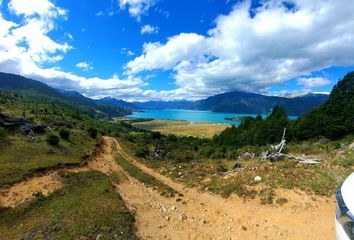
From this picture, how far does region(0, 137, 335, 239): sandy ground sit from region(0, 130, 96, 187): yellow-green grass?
3.05 meters

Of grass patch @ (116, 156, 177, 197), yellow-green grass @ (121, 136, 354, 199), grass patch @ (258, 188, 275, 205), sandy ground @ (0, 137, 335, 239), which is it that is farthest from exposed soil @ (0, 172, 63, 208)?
grass patch @ (258, 188, 275, 205)

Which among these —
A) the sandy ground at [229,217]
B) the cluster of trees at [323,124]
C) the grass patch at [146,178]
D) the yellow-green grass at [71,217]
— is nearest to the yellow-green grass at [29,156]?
the sandy ground at [229,217]

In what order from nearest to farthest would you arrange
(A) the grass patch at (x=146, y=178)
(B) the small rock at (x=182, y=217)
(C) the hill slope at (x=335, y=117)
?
1. (B) the small rock at (x=182, y=217)
2. (A) the grass patch at (x=146, y=178)
3. (C) the hill slope at (x=335, y=117)

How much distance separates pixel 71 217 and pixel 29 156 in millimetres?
13510

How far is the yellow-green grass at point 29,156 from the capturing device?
69.1 feet

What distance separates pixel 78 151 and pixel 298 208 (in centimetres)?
2838

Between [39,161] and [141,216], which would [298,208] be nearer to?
[141,216]

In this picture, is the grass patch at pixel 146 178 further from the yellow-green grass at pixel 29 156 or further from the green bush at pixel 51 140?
the green bush at pixel 51 140

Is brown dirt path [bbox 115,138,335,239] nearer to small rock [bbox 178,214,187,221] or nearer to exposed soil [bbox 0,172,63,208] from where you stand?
small rock [bbox 178,214,187,221]

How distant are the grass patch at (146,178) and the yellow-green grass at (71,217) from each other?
4.26 m

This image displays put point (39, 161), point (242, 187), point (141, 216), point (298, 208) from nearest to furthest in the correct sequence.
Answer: point (298, 208) → point (141, 216) → point (242, 187) → point (39, 161)

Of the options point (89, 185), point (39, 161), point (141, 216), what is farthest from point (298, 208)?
point (39, 161)

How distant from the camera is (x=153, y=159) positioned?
122 feet

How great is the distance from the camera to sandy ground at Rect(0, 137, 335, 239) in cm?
1264
